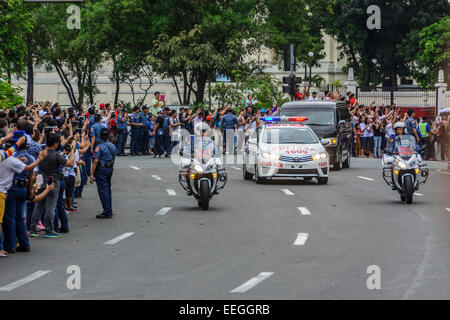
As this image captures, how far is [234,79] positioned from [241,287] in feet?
126

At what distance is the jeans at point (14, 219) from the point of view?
570 inches

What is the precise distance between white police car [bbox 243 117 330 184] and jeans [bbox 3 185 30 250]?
37.2 feet

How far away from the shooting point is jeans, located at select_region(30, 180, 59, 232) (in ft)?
53.3

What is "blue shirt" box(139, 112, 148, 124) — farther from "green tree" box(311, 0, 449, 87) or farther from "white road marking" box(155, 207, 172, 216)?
"green tree" box(311, 0, 449, 87)

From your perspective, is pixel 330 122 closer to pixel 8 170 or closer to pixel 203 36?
pixel 8 170

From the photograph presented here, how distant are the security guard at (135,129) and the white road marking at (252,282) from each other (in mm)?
25302

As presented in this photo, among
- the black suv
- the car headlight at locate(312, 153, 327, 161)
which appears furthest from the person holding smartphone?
the black suv

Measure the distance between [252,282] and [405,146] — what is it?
10562 mm

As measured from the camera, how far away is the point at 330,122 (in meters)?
30.6

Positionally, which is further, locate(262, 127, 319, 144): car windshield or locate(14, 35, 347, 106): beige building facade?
locate(14, 35, 347, 106): beige building facade

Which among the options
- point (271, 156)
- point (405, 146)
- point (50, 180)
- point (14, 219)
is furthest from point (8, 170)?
point (271, 156)

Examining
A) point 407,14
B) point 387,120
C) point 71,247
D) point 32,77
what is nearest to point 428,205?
point 71,247

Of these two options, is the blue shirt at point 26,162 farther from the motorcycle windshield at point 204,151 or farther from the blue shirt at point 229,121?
the blue shirt at point 229,121
